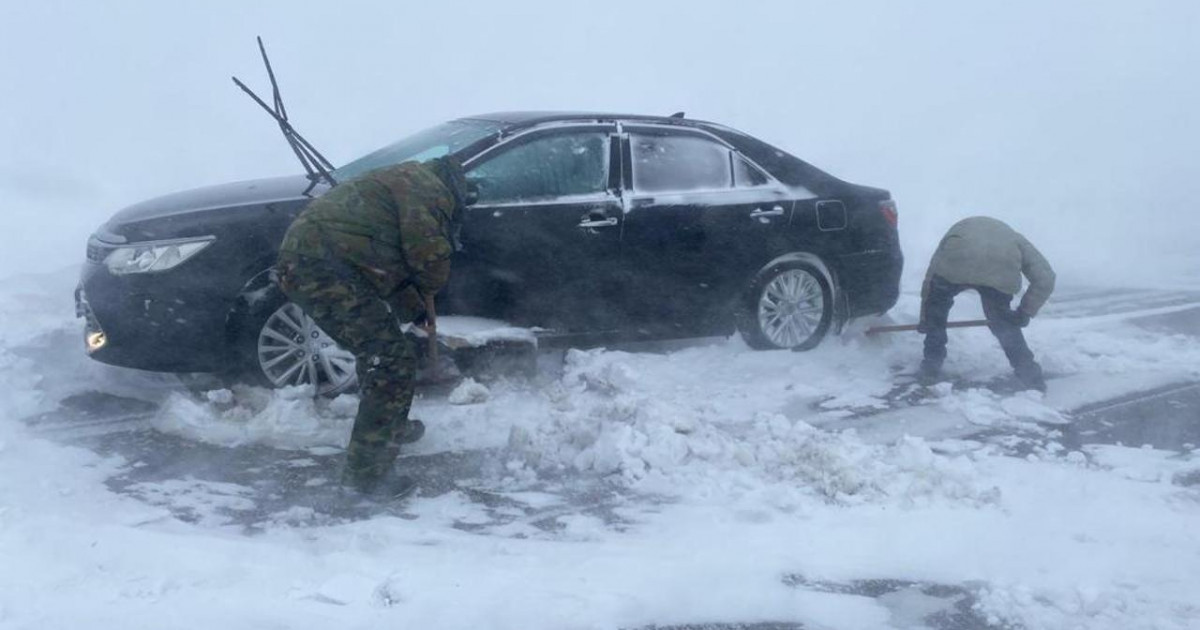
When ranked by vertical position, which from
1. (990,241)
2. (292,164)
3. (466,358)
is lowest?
(466,358)

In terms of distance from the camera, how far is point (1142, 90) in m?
20.5

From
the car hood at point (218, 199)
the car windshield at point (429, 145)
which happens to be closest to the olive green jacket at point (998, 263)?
the car windshield at point (429, 145)

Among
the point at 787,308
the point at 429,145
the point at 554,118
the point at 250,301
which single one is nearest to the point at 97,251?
the point at 250,301

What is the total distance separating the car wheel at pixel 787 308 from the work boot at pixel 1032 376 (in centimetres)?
120

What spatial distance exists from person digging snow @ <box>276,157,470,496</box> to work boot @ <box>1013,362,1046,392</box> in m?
3.65

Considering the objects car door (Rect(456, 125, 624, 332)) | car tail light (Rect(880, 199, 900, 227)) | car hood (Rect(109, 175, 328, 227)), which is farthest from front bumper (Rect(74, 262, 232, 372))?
car tail light (Rect(880, 199, 900, 227))

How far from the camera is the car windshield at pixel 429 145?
19.6 ft

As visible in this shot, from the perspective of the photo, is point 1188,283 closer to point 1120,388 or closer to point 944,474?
point 1120,388

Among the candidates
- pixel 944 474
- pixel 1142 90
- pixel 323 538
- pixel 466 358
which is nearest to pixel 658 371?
pixel 466 358

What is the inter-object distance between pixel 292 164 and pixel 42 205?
9.43 feet

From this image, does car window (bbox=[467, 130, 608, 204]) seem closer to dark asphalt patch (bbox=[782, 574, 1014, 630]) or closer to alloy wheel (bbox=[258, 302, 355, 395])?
alloy wheel (bbox=[258, 302, 355, 395])

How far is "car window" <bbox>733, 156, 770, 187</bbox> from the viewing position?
260 inches

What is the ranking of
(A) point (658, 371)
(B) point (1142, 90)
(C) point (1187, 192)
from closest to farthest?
(A) point (658, 371) → (C) point (1187, 192) → (B) point (1142, 90)

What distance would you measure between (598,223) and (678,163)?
719 mm
